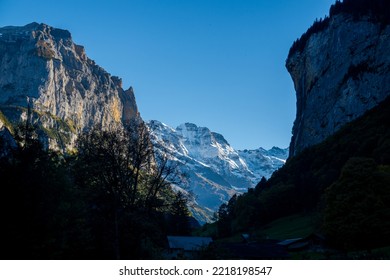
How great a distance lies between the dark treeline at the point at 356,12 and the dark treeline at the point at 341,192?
38076 mm

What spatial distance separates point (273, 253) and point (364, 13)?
400ft

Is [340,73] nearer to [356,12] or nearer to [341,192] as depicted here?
[356,12]

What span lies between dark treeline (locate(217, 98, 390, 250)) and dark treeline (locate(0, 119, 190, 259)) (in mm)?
21072

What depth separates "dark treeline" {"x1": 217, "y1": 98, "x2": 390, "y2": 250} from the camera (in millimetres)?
48656

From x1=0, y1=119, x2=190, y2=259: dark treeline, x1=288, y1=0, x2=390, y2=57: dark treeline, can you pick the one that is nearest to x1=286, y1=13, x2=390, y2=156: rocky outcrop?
x1=288, y1=0, x2=390, y2=57: dark treeline

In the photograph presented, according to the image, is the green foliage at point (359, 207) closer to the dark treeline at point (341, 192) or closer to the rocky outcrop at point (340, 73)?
A: the dark treeline at point (341, 192)

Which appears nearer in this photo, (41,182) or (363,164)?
(41,182)

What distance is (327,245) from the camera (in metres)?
55.2

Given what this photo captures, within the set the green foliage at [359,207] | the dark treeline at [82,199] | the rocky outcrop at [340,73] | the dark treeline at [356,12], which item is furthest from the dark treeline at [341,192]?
the dark treeline at [356,12]

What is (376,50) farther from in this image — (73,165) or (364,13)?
(73,165)

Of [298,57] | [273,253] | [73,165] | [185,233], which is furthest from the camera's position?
[298,57]

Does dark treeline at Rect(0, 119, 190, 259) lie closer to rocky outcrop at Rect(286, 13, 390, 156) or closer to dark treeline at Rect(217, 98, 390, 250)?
dark treeline at Rect(217, 98, 390, 250)
